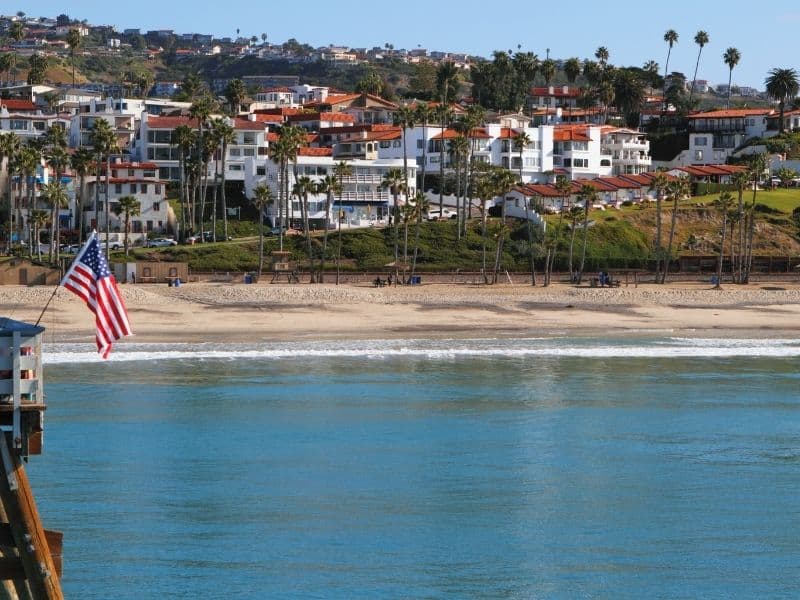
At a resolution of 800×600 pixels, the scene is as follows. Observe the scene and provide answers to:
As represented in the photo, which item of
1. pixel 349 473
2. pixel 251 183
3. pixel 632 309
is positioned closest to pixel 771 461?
pixel 349 473

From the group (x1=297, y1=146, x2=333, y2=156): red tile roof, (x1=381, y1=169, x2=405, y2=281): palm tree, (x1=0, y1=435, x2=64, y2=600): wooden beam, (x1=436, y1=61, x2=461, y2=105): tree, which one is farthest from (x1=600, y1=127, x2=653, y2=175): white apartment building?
(x1=0, y1=435, x2=64, y2=600): wooden beam

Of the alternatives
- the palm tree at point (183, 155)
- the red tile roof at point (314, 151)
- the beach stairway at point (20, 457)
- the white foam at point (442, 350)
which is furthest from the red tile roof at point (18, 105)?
the beach stairway at point (20, 457)

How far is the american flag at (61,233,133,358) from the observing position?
758 inches

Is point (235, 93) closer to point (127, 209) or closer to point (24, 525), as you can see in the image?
point (127, 209)

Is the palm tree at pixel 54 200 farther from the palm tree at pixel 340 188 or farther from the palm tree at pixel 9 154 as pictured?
the palm tree at pixel 340 188

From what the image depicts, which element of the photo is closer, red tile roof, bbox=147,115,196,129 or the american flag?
the american flag

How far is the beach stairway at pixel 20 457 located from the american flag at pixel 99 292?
2.83 m

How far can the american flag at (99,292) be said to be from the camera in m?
19.3

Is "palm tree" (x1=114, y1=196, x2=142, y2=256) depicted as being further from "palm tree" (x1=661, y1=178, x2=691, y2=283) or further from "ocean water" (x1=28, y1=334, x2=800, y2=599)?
"palm tree" (x1=661, y1=178, x2=691, y2=283)

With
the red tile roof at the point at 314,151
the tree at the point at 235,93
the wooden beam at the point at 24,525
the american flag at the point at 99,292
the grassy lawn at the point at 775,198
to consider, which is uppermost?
the tree at the point at 235,93

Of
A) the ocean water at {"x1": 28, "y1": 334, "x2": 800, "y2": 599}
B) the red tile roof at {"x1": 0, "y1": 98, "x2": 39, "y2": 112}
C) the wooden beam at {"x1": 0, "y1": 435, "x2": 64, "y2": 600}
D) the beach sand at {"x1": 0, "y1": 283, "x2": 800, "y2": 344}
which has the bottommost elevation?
the ocean water at {"x1": 28, "y1": 334, "x2": 800, "y2": 599}

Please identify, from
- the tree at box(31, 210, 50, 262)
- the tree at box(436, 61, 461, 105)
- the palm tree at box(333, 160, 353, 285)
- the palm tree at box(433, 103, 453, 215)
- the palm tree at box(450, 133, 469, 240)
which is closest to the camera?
the tree at box(31, 210, 50, 262)

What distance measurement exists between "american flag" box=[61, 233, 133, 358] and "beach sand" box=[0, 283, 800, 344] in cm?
4416

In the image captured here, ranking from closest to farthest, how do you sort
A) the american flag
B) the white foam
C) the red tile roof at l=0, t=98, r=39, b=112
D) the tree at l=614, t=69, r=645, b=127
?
the american flag
the white foam
the red tile roof at l=0, t=98, r=39, b=112
the tree at l=614, t=69, r=645, b=127
